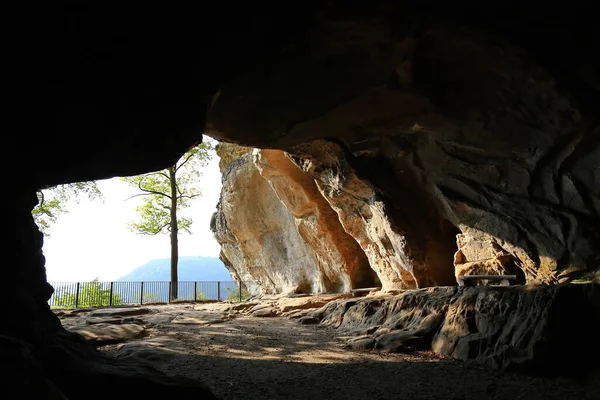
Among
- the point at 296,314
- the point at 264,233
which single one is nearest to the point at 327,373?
the point at 296,314

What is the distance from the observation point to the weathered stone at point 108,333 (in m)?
7.27

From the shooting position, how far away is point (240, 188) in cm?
1950

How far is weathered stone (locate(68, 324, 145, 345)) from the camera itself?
23.8ft

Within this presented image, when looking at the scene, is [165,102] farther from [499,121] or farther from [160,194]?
[160,194]

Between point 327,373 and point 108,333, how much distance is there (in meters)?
5.01

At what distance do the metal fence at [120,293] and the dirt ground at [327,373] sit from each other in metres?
14.9

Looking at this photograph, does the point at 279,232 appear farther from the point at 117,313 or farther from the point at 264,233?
the point at 117,313

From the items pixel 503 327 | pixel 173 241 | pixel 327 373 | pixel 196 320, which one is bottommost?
pixel 327 373

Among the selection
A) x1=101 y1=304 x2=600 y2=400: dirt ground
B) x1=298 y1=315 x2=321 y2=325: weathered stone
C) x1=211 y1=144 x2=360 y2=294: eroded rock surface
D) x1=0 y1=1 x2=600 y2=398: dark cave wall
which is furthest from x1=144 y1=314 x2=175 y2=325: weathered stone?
x1=211 y1=144 x2=360 y2=294: eroded rock surface

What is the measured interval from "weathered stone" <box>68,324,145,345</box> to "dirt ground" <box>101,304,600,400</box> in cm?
34

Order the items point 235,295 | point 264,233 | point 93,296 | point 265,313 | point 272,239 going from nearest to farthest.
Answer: point 265,313 → point 272,239 → point 264,233 → point 93,296 → point 235,295

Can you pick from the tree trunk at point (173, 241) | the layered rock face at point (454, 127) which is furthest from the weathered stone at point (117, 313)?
the tree trunk at point (173, 241)

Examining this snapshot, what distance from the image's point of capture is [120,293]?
22.7 metres

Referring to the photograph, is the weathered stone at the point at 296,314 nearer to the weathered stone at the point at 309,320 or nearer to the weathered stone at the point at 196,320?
the weathered stone at the point at 309,320
